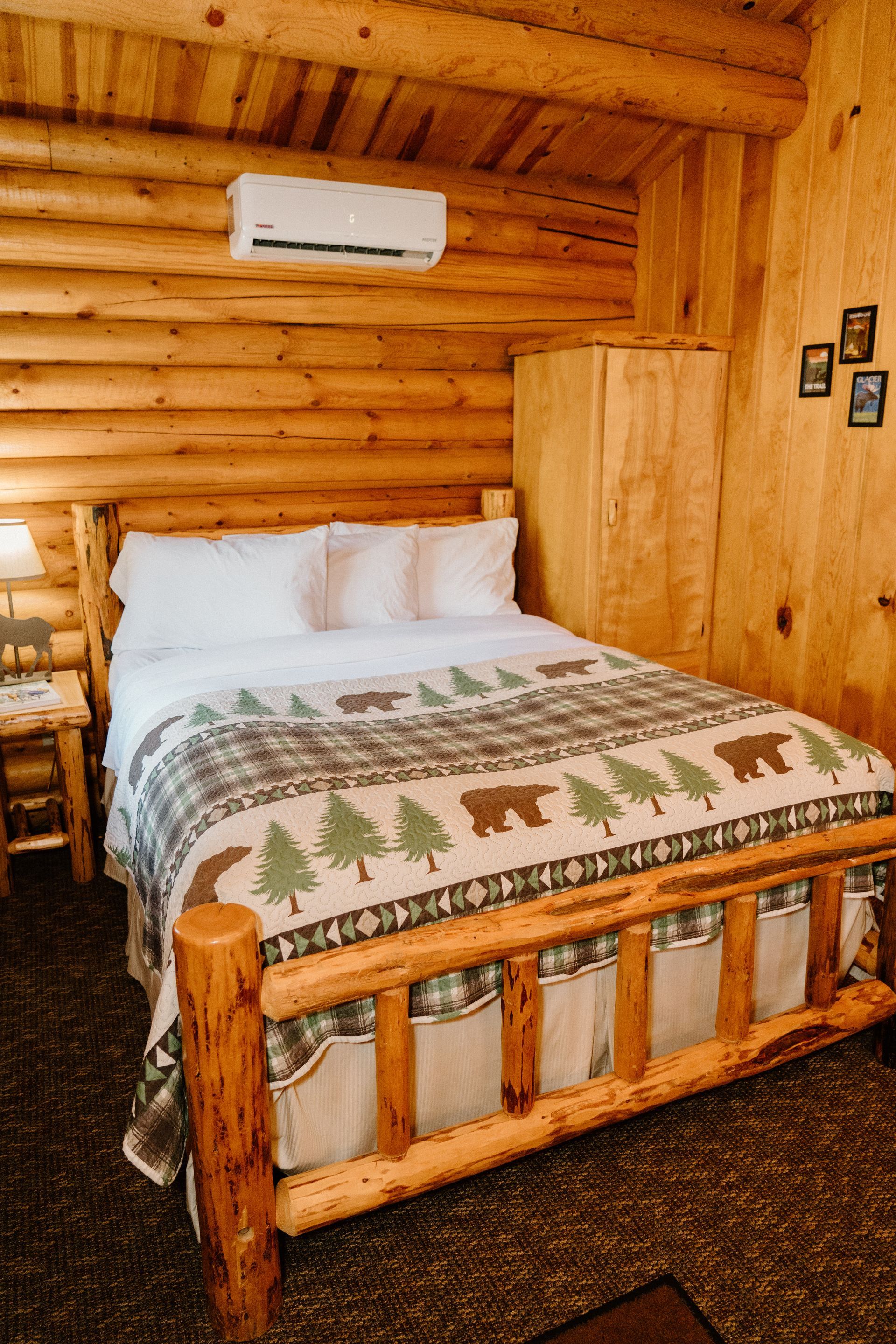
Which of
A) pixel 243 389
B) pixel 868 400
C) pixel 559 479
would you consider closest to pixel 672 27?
pixel 868 400

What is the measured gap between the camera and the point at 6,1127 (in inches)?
79.5

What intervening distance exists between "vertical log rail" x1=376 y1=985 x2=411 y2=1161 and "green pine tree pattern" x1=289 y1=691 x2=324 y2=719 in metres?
0.91

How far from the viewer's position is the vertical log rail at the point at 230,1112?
1.43 meters

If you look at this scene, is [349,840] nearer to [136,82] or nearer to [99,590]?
[99,590]

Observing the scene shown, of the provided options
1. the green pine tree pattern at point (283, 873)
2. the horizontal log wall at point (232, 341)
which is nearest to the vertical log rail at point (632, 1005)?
the green pine tree pattern at point (283, 873)

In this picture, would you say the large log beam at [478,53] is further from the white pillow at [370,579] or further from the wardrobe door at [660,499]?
the white pillow at [370,579]

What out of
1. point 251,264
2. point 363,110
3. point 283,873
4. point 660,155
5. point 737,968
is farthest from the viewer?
point 660,155

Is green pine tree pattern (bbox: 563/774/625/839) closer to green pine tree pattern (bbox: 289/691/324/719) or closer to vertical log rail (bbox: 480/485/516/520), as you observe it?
green pine tree pattern (bbox: 289/691/324/719)

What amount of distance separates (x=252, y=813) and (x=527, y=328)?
266cm

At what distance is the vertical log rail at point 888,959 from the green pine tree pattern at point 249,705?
1.47 meters

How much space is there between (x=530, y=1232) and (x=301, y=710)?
1.25 metres

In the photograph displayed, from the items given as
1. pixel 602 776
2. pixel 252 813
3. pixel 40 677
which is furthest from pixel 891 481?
pixel 40 677

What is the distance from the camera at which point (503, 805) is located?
73.0 inches

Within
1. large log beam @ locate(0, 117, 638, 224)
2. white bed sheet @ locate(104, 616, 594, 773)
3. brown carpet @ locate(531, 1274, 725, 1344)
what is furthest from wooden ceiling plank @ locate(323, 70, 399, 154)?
brown carpet @ locate(531, 1274, 725, 1344)
